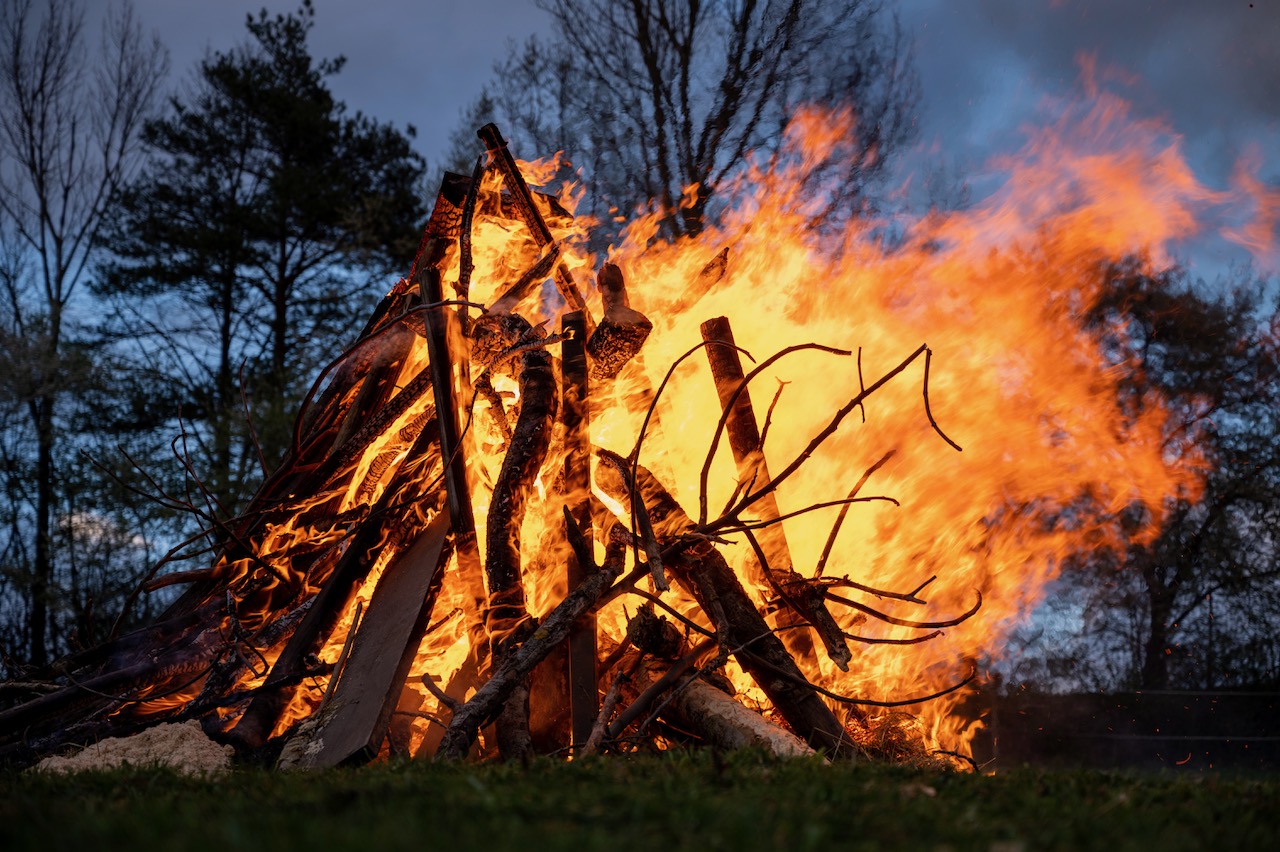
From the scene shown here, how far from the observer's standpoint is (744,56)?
28.0 ft

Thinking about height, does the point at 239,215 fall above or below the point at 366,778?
above

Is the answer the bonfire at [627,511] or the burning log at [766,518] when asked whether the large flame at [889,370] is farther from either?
the burning log at [766,518]

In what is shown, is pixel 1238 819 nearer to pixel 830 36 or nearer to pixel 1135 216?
pixel 1135 216

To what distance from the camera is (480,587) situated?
170 inches

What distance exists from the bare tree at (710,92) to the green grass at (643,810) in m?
4.05

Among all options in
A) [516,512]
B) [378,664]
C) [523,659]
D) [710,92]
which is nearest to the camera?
[523,659]

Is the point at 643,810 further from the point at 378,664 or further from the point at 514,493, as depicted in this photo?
the point at 514,493

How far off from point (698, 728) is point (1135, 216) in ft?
14.3

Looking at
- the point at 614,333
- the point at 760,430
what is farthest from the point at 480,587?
the point at 760,430

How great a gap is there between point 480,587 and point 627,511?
75 cm

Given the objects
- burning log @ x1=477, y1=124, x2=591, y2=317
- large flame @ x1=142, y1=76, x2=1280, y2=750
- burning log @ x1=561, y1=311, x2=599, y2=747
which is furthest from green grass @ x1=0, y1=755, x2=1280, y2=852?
burning log @ x1=477, y1=124, x2=591, y2=317

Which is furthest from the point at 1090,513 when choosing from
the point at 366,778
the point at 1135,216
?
the point at 366,778

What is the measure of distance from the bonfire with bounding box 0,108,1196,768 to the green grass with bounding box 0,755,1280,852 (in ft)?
2.74

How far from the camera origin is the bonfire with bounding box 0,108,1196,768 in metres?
3.94
